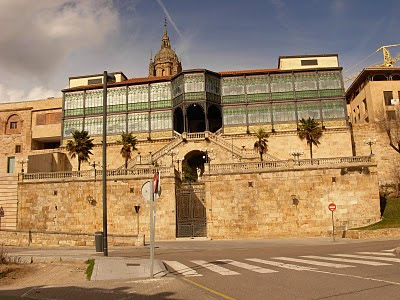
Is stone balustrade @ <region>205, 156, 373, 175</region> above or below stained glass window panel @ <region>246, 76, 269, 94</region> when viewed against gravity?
below

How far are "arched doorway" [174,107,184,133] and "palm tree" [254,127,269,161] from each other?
11456 mm

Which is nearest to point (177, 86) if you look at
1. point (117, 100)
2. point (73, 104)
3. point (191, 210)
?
point (117, 100)

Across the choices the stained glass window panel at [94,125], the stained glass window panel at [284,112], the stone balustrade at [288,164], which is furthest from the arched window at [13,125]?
the stained glass window panel at [284,112]

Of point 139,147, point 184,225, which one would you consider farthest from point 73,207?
point 139,147

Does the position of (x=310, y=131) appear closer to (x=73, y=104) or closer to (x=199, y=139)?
(x=199, y=139)

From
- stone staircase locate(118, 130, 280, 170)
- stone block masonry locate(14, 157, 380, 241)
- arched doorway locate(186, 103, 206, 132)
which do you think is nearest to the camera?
stone block masonry locate(14, 157, 380, 241)

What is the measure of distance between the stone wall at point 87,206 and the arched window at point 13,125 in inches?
1058

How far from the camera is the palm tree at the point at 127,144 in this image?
5169cm

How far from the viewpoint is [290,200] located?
33.5 meters

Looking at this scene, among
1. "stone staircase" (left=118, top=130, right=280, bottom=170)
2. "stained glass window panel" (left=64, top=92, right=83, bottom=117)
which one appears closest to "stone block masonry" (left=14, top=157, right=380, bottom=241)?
"stone staircase" (left=118, top=130, right=280, bottom=170)

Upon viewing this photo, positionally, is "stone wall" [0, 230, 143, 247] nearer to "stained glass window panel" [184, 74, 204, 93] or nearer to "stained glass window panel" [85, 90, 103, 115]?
"stained glass window panel" [184, 74, 204, 93]

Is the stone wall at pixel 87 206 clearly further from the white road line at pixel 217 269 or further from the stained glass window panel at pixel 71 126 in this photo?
the white road line at pixel 217 269

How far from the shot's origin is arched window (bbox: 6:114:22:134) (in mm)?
60469

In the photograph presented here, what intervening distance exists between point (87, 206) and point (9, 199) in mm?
8090
